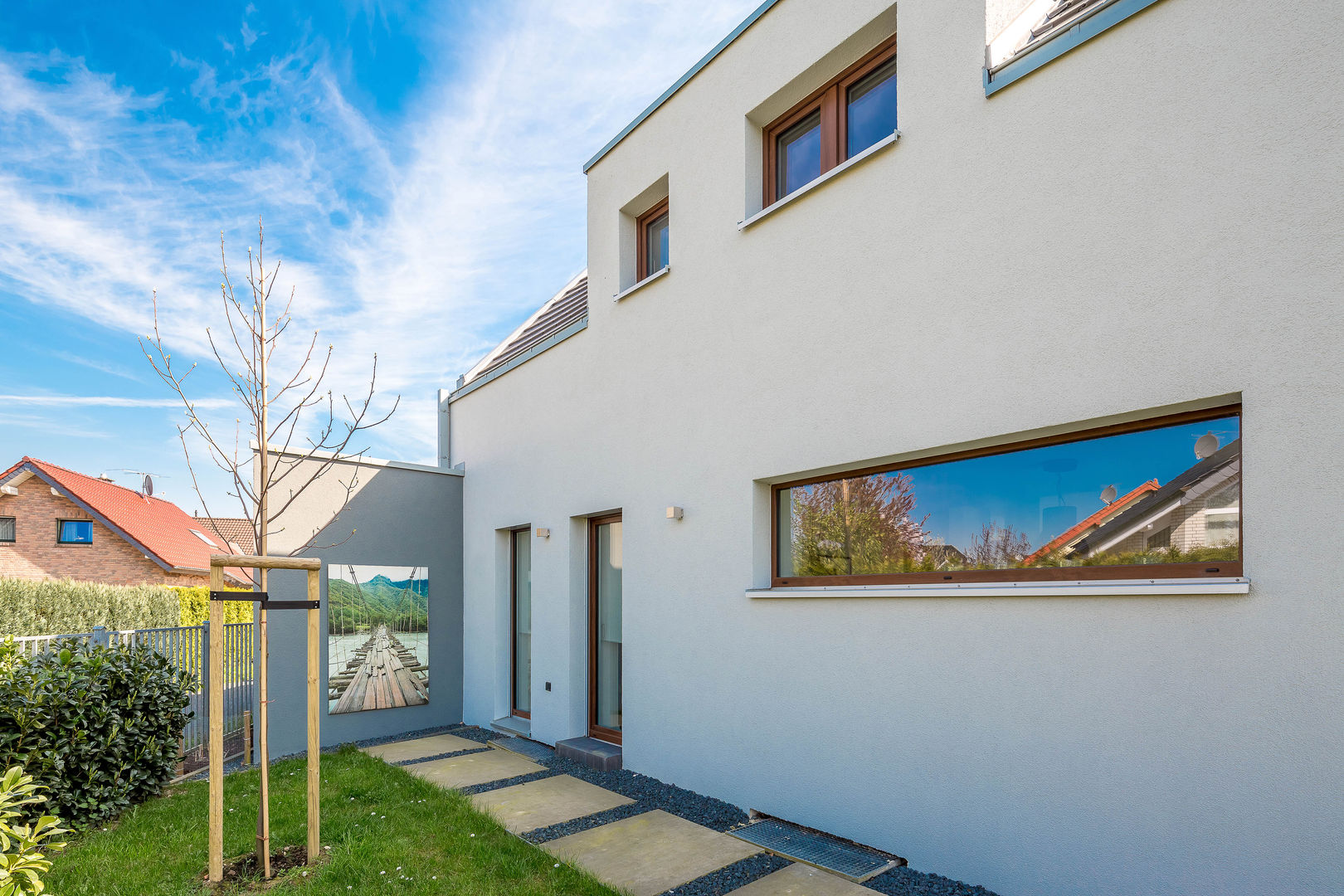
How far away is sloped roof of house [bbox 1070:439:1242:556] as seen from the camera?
10.6 ft

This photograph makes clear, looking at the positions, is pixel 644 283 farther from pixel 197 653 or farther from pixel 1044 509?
pixel 197 653

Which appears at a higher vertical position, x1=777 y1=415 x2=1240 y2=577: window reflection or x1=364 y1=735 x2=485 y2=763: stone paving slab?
x1=777 y1=415 x2=1240 y2=577: window reflection

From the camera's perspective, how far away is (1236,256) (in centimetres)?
307

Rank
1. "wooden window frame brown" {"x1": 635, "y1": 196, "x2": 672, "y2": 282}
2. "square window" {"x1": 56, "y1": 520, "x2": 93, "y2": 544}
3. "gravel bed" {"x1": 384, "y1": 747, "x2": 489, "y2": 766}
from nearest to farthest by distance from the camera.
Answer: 1. "gravel bed" {"x1": 384, "y1": 747, "x2": 489, "y2": 766}
2. "wooden window frame brown" {"x1": 635, "y1": 196, "x2": 672, "y2": 282}
3. "square window" {"x1": 56, "y1": 520, "x2": 93, "y2": 544}

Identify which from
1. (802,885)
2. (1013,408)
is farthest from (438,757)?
(1013,408)

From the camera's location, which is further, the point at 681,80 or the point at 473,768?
the point at 473,768

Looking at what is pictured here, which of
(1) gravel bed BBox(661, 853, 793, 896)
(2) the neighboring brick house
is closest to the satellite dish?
(1) gravel bed BBox(661, 853, 793, 896)

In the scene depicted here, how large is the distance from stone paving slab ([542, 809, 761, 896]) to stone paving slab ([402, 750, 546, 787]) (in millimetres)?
1919

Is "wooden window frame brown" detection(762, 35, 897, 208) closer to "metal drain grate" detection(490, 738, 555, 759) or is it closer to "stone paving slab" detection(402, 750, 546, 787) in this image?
"stone paving slab" detection(402, 750, 546, 787)

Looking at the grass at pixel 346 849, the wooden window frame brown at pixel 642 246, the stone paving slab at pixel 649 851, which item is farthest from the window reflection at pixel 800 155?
the grass at pixel 346 849

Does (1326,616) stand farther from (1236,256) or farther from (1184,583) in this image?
(1236,256)

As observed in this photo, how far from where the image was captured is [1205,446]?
3.30 metres

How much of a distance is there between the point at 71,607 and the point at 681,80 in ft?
53.3

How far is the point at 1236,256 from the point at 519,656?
8.34 metres
